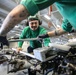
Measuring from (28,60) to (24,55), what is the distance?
147 millimetres

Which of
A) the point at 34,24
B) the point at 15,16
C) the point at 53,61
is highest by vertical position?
the point at 34,24

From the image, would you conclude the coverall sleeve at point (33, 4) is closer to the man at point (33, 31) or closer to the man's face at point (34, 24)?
the man at point (33, 31)

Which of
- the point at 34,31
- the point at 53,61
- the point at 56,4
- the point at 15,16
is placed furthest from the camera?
the point at 34,31

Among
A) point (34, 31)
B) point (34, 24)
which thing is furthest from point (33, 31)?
point (34, 24)

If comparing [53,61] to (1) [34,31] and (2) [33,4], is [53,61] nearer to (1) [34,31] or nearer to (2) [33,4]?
(2) [33,4]

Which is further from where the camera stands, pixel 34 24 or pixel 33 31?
pixel 33 31

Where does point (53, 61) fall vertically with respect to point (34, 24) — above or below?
below

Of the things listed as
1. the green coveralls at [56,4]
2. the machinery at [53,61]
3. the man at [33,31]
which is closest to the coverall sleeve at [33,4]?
the green coveralls at [56,4]

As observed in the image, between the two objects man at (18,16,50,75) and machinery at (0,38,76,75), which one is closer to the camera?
machinery at (0,38,76,75)

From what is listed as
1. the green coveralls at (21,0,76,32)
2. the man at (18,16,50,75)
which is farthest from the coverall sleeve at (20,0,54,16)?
the man at (18,16,50,75)

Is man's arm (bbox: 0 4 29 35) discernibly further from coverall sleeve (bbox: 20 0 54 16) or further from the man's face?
the man's face

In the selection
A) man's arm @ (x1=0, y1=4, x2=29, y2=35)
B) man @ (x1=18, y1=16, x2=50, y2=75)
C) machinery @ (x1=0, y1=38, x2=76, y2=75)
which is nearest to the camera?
man's arm @ (x1=0, y1=4, x2=29, y2=35)

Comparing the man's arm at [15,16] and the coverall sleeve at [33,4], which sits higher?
the coverall sleeve at [33,4]

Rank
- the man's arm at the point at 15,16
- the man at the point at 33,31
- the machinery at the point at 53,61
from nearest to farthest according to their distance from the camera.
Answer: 1. the man's arm at the point at 15,16
2. the machinery at the point at 53,61
3. the man at the point at 33,31
